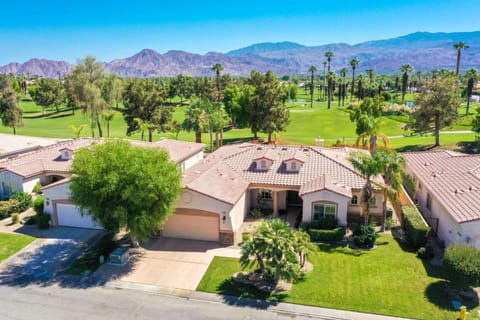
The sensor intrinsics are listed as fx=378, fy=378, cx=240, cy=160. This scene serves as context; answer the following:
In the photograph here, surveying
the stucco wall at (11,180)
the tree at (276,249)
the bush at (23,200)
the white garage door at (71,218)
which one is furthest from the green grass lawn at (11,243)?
the tree at (276,249)

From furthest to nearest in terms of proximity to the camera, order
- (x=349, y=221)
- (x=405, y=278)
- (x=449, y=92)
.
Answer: (x=449, y=92)
(x=349, y=221)
(x=405, y=278)

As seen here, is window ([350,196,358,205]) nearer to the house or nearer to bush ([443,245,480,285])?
bush ([443,245,480,285])

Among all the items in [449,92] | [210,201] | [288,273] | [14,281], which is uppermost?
[449,92]

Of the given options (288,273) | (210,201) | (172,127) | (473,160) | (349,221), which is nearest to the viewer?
(288,273)

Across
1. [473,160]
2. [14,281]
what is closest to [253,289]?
[14,281]

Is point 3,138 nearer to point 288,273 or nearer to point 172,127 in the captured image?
point 172,127

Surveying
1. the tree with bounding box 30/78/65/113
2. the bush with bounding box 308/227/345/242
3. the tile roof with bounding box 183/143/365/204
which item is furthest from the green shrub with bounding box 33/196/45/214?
the tree with bounding box 30/78/65/113

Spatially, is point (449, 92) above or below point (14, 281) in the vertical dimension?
above
